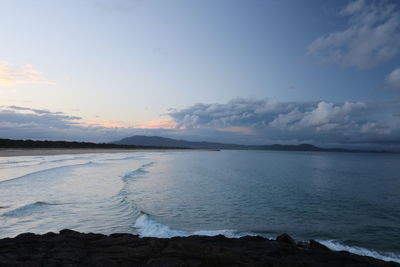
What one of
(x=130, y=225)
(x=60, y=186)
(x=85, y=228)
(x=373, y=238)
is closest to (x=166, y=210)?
(x=130, y=225)

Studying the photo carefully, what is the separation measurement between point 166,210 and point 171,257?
10.8 metres

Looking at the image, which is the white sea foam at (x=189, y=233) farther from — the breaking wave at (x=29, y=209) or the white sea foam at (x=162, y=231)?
the breaking wave at (x=29, y=209)

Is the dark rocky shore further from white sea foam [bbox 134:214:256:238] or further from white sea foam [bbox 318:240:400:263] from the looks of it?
white sea foam [bbox 134:214:256:238]

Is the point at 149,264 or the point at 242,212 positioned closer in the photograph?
the point at 149,264

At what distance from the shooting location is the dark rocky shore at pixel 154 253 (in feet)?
25.9

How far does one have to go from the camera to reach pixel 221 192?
26359 millimetres

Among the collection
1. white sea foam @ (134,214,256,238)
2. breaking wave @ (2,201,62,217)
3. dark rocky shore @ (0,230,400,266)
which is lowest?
white sea foam @ (134,214,256,238)

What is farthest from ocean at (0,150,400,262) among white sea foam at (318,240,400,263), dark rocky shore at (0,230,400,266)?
dark rocky shore at (0,230,400,266)

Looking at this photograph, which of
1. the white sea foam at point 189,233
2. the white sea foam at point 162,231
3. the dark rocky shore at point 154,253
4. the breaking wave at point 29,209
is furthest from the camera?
the breaking wave at point 29,209

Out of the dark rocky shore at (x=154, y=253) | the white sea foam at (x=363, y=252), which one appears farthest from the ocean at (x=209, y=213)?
the dark rocky shore at (x=154, y=253)

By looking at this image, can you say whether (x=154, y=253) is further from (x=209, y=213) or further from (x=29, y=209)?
(x=29, y=209)

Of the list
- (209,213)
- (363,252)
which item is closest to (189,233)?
(209,213)

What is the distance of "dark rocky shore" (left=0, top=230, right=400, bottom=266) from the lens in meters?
7.89

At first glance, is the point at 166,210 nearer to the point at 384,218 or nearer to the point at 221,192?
the point at 221,192
